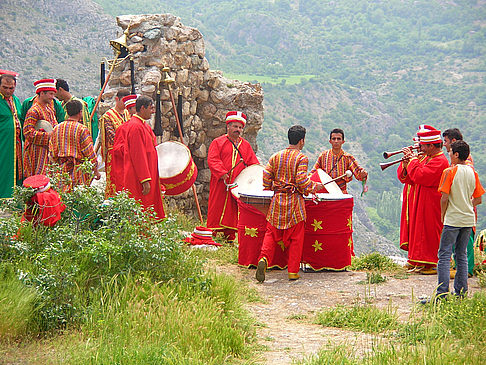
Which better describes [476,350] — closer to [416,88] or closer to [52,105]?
[52,105]

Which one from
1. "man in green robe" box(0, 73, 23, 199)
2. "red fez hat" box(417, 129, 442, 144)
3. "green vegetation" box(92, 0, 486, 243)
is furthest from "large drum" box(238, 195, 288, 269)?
"green vegetation" box(92, 0, 486, 243)

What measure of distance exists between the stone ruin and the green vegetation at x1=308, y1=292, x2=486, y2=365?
637cm

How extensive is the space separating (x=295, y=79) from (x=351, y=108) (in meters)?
6.12

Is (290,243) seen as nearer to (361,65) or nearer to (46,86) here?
(46,86)

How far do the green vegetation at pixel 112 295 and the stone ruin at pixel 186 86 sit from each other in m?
5.37

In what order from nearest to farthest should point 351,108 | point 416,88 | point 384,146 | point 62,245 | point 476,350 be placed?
point 476,350 → point 62,245 → point 384,146 → point 351,108 → point 416,88

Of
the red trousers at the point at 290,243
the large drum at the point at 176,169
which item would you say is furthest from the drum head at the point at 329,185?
the large drum at the point at 176,169

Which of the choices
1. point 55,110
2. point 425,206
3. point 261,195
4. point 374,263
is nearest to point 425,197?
point 425,206

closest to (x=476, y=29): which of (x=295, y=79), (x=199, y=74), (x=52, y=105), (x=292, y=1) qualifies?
(x=292, y=1)

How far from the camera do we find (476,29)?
6975cm

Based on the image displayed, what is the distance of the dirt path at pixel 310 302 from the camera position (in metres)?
4.44

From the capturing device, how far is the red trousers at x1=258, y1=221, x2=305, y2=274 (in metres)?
6.74

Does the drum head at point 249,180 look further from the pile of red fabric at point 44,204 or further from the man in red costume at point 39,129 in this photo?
the pile of red fabric at point 44,204

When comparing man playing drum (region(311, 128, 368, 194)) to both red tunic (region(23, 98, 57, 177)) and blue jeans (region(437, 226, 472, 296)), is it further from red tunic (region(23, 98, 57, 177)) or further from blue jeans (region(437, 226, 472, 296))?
red tunic (region(23, 98, 57, 177))
